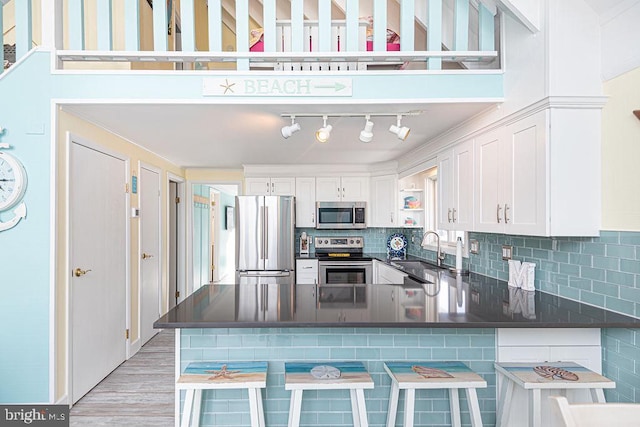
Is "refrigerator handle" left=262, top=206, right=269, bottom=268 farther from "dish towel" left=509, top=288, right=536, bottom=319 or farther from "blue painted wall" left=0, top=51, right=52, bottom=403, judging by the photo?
"dish towel" left=509, top=288, right=536, bottom=319

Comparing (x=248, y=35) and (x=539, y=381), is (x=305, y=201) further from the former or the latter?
(x=539, y=381)

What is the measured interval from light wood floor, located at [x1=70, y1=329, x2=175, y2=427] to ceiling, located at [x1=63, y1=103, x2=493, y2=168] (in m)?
2.08

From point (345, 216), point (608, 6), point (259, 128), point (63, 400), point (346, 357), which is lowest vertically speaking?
point (63, 400)

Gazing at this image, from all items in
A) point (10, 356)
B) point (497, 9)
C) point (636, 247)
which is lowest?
point (10, 356)

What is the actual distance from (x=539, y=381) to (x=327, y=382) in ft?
3.09

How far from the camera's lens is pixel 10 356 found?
2.39 meters

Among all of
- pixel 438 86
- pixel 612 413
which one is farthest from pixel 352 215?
pixel 612 413

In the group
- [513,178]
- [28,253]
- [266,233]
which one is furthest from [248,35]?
[266,233]

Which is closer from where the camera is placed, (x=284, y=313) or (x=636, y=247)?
(x=636, y=247)

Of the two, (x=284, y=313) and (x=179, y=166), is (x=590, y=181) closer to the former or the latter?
(x=284, y=313)

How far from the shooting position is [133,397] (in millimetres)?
2904

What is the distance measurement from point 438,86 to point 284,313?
5.52 feet

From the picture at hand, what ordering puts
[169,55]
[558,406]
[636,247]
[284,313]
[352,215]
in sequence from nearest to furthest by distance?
[558,406], [636,247], [284,313], [169,55], [352,215]

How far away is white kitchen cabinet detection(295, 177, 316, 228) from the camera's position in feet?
16.7
